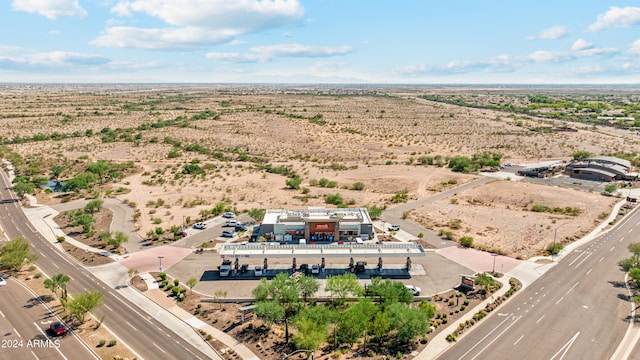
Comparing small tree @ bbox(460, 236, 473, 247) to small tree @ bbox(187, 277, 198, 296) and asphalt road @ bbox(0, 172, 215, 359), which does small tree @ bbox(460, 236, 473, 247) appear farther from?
asphalt road @ bbox(0, 172, 215, 359)

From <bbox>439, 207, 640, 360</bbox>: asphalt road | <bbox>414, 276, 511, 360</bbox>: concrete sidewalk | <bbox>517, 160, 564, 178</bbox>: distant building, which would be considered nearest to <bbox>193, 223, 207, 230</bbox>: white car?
<bbox>414, 276, 511, 360</bbox>: concrete sidewalk

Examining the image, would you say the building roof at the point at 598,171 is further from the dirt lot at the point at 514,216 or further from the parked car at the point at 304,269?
the parked car at the point at 304,269

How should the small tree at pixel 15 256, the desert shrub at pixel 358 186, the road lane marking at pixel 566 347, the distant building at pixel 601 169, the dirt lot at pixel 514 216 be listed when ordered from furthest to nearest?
the distant building at pixel 601 169 → the desert shrub at pixel 358 186 → the dirt lot at pixel 514 216 → the small tree at pixel 15 256 → the road lane marking at pixel 566 347

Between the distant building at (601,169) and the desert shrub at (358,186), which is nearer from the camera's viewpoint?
the desert shrub at (358,186)

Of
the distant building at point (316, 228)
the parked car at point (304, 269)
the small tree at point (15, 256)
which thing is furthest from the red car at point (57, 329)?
the distant building at point (316, 228)

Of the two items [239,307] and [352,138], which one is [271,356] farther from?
[352,138]

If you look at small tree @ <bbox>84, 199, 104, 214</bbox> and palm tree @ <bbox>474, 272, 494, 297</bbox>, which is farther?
small tree @ <bbox>84, 199, 104, 214</bbox>
